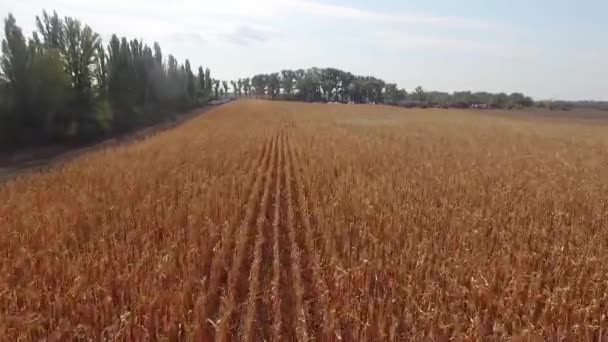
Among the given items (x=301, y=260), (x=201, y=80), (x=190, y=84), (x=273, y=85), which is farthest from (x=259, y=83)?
(x=301, y=260)

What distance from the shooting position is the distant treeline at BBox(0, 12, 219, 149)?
28453mm

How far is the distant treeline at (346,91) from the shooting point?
14750 centimetres

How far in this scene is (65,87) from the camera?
31.7 m

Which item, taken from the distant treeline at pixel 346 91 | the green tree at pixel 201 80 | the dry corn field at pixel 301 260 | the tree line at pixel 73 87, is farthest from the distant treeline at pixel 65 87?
the distant treeline at pixel 346 91

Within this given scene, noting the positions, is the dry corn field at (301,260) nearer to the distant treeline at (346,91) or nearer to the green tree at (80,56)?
the green tree at (80,56)

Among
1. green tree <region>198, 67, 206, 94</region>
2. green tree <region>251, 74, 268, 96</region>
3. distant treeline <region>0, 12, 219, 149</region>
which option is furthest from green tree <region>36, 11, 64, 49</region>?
green tree <region>251, 74, 268, 96</region>

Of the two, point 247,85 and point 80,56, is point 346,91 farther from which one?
point 80,56

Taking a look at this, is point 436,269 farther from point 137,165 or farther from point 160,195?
point 137,165

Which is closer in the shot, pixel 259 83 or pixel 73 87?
pixel 73 87

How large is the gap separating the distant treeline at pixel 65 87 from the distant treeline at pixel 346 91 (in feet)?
346

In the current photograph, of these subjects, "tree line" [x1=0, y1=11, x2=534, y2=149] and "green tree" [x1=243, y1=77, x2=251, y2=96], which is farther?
"green tree" [x1=243, y1=77, x2=251, y2=96]

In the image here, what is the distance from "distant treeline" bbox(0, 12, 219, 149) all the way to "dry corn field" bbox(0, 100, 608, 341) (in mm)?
23950

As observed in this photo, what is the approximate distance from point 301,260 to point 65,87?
3491 cm

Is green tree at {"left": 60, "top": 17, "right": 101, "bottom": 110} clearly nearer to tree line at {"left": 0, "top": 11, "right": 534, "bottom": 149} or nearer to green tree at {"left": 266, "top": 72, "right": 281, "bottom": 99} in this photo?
tree line at {"left": 0, "top": 11, "right": 534, "bottom": 149}
